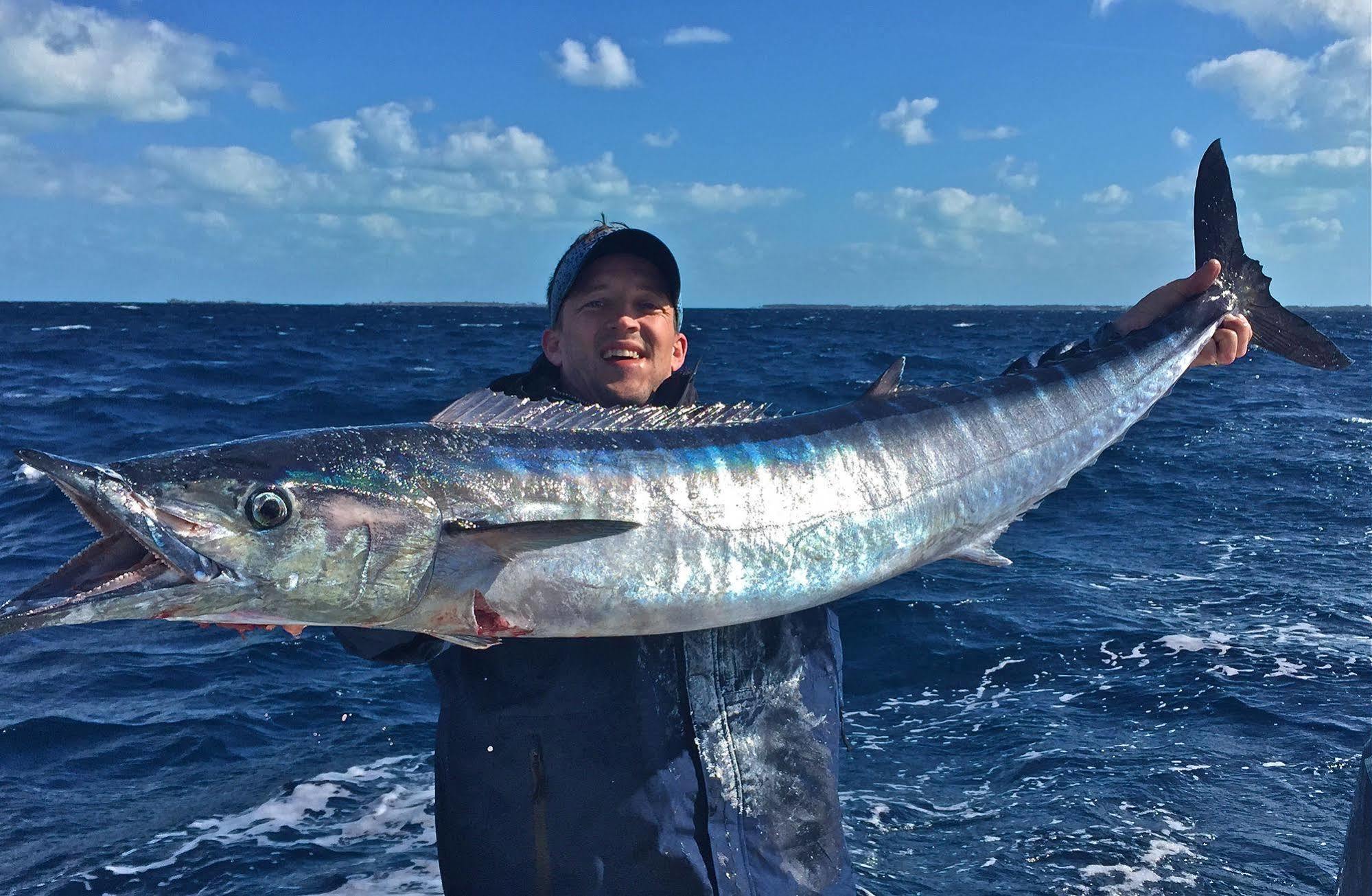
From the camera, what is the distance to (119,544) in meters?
2.43

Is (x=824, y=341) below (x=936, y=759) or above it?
above

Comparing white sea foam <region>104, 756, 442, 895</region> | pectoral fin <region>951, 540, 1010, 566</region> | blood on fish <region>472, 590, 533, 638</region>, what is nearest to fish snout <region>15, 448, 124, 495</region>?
blood on fish <region>472, 590, 533, 638</region>

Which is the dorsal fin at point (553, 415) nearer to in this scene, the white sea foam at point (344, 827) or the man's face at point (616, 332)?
the man's face at point (616, 332)

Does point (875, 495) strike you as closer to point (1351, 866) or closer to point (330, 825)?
point (1351, 866)

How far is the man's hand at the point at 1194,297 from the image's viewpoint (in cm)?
471

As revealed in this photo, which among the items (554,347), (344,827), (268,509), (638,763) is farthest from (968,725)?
(268,509)

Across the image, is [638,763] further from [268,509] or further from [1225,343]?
[1225,343]

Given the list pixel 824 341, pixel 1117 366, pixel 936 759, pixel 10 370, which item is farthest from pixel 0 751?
pixel 824 341

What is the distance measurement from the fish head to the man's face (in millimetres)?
1269

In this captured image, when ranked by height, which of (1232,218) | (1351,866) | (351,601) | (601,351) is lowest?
(1351,866)

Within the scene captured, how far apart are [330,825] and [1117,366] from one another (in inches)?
212

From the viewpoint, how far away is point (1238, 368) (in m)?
37.8

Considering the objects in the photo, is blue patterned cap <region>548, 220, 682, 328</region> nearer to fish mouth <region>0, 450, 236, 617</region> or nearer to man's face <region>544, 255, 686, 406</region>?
man's face <region>544, 255, 686, 406</region>

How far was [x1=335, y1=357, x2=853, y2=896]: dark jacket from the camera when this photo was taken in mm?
2971
